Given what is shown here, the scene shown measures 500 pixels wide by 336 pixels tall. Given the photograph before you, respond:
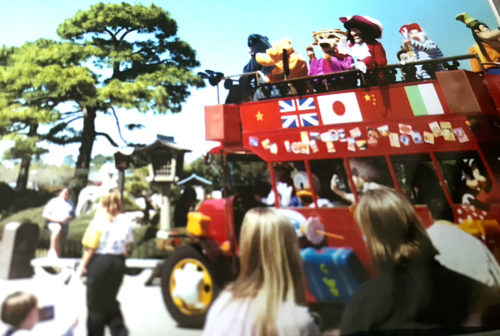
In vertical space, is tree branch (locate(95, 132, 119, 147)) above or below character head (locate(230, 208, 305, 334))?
above

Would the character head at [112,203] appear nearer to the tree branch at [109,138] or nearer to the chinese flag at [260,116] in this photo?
the tree branch at [109,138]

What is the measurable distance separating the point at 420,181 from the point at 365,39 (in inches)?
40.7

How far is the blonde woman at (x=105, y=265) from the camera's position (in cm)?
122

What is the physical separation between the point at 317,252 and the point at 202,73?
1.26 m

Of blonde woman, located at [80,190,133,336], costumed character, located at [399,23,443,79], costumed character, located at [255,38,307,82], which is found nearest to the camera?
blonde woman, located at [80,190,133,336]

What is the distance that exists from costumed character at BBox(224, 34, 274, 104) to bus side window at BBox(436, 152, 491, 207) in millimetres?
1153

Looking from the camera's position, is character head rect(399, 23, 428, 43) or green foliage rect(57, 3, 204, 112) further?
character head rect(399, 23, 428, 43)

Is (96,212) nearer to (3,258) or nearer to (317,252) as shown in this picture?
(3,258)

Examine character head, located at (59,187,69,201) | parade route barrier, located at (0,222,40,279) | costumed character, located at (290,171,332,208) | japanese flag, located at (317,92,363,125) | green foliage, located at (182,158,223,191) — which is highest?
japanese flag, located at (317,92,363,125)

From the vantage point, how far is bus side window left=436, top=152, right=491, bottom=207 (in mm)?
1541

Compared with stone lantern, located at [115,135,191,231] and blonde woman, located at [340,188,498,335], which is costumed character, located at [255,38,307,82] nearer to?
stone lantern, located at [115,135,191,231]

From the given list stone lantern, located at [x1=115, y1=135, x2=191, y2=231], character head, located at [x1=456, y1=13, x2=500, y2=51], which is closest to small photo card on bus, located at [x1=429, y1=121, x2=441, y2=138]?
character head, located at [x1=456, y1=13, x2=500, y2=51]

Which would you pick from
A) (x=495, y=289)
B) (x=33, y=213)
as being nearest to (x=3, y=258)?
(x=33, y=213)

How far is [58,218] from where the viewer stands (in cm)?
136
